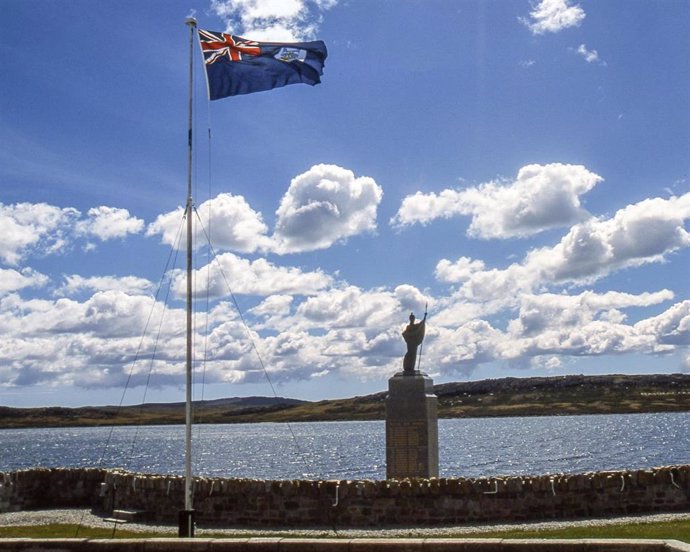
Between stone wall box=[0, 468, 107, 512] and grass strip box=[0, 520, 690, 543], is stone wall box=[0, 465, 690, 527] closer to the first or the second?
grass strip box=[0, 520, 690, 543]

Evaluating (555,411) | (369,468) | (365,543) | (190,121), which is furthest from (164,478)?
(555,411)

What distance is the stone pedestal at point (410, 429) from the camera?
24.5 m

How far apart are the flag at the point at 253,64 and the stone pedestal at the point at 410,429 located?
9249mm

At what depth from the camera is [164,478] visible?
23.1 metres

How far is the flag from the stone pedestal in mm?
9249

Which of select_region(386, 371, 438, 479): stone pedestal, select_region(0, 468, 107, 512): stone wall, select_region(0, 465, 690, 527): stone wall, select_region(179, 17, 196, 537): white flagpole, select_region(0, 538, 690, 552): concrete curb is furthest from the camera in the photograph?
select_region(0, 468, 107, 512): stone wall

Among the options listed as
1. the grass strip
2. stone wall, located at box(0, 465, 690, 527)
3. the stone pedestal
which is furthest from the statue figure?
the grass strip

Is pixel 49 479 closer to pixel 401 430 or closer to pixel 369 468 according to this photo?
pixel 401 430

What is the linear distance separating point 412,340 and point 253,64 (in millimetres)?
10131

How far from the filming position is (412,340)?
26031 millimetres

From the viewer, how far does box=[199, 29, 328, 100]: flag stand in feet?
61.9

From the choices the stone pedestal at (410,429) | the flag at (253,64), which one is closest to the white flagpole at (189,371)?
the flag at (253,64)

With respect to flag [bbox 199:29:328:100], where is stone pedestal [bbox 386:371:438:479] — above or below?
below

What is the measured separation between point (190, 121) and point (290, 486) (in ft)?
28.6
